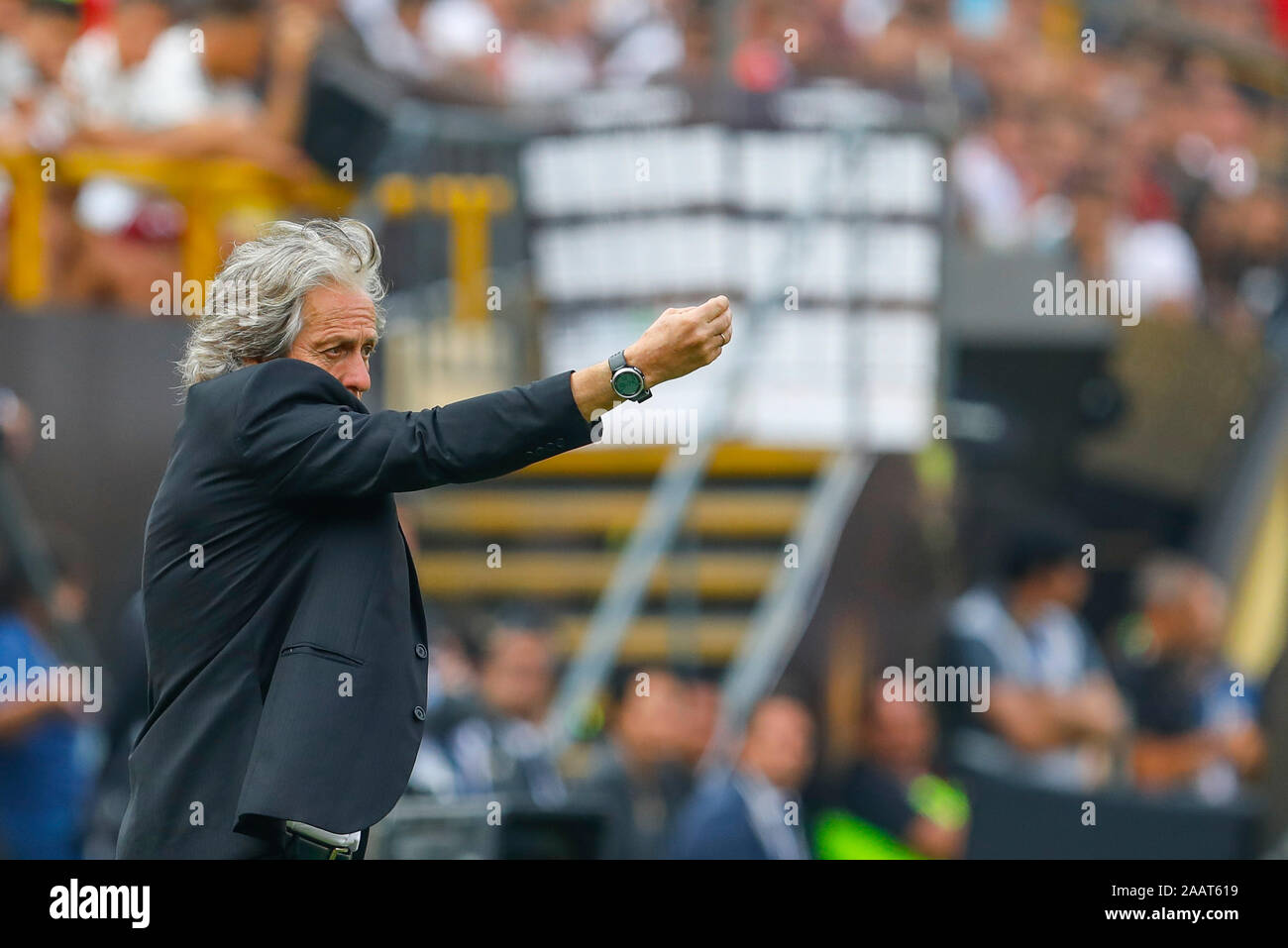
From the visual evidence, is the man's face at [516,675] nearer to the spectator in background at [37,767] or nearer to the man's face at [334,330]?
the spectator in background at [37,767]

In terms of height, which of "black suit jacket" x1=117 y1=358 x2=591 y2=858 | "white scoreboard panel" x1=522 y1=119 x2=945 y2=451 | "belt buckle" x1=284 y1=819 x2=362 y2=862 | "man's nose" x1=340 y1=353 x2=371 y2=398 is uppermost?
"white scoreboard panel" x1=522 y1=119 x2=945 y2=451

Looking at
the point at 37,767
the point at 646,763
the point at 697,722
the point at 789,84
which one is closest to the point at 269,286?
the point at 37,767

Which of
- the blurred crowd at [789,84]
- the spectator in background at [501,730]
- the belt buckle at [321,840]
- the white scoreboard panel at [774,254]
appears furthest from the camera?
the white scoreboard panel at [774,254]

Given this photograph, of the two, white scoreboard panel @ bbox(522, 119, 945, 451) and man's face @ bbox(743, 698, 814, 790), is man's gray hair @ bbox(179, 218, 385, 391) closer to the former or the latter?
man's face @ bbox(743, 698, 814, 790)

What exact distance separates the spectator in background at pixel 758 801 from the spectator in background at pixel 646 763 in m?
0.10

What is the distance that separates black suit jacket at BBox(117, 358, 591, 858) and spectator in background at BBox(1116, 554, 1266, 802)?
5.72 metres

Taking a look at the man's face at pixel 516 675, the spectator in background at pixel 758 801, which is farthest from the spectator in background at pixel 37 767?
the spectator in background at pixel 758 801

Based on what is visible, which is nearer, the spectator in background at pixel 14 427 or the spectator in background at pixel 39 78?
the spectator in background at pixel 14 427

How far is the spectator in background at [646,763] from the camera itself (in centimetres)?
752

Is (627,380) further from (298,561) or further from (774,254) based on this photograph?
(774,254)

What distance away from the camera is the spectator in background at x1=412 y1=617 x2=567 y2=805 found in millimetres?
6531

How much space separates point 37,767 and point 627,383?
15.0ft

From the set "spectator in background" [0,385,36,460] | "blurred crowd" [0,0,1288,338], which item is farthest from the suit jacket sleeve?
"blurred crowd" [0,0,1288,338]

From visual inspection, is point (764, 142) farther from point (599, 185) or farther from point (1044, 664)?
point (1044, 664)
